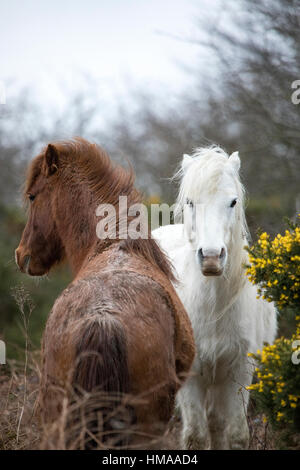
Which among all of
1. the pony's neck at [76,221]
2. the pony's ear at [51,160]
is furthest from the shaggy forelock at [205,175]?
the pony's ear at [51,160]

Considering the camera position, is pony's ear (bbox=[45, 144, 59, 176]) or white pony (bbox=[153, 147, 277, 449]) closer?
pony's ear (bbox=[45, 144, 59, 176])

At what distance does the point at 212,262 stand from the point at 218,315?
0.68m

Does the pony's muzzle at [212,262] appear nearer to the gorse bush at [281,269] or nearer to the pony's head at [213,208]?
the pony's head at [213,208]

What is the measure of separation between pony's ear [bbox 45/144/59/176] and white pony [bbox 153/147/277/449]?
3.27 ft

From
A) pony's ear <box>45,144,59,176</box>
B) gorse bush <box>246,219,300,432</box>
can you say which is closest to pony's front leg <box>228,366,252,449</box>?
gorse bush <box>246,219,300,432</box>

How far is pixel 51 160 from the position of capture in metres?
3.75

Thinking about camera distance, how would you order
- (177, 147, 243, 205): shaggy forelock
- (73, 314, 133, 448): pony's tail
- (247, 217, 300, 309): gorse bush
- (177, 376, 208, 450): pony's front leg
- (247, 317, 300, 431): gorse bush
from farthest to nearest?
1. (177, 376, 208, 450): pony's front leg
2. (177, 147, 243, 205): shaggy forelock
3. (247, 217, 300, 309): gorse bush
4. (247, 317, 300, 431): gorse bush
5. (73, 314, 133, 448): pony's tail

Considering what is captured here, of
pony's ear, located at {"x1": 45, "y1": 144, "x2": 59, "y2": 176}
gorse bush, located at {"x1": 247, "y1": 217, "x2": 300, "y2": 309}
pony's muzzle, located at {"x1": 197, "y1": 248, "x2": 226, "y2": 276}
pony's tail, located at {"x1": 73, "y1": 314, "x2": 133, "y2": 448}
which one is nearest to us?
pony's tail, located at {"x1": 73, "y1": 314, "x2": 133, "y2": 448}

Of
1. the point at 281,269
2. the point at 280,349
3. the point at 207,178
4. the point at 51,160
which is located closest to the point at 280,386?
the point at 280,349

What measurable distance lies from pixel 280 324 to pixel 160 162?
712cm

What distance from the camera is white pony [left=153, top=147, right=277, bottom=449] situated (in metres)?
3.81

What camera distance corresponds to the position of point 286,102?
23.8 ft

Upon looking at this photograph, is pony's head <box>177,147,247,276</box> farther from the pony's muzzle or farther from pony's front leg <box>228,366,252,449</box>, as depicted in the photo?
pony's front leg <box>228,366,252,449</box>
